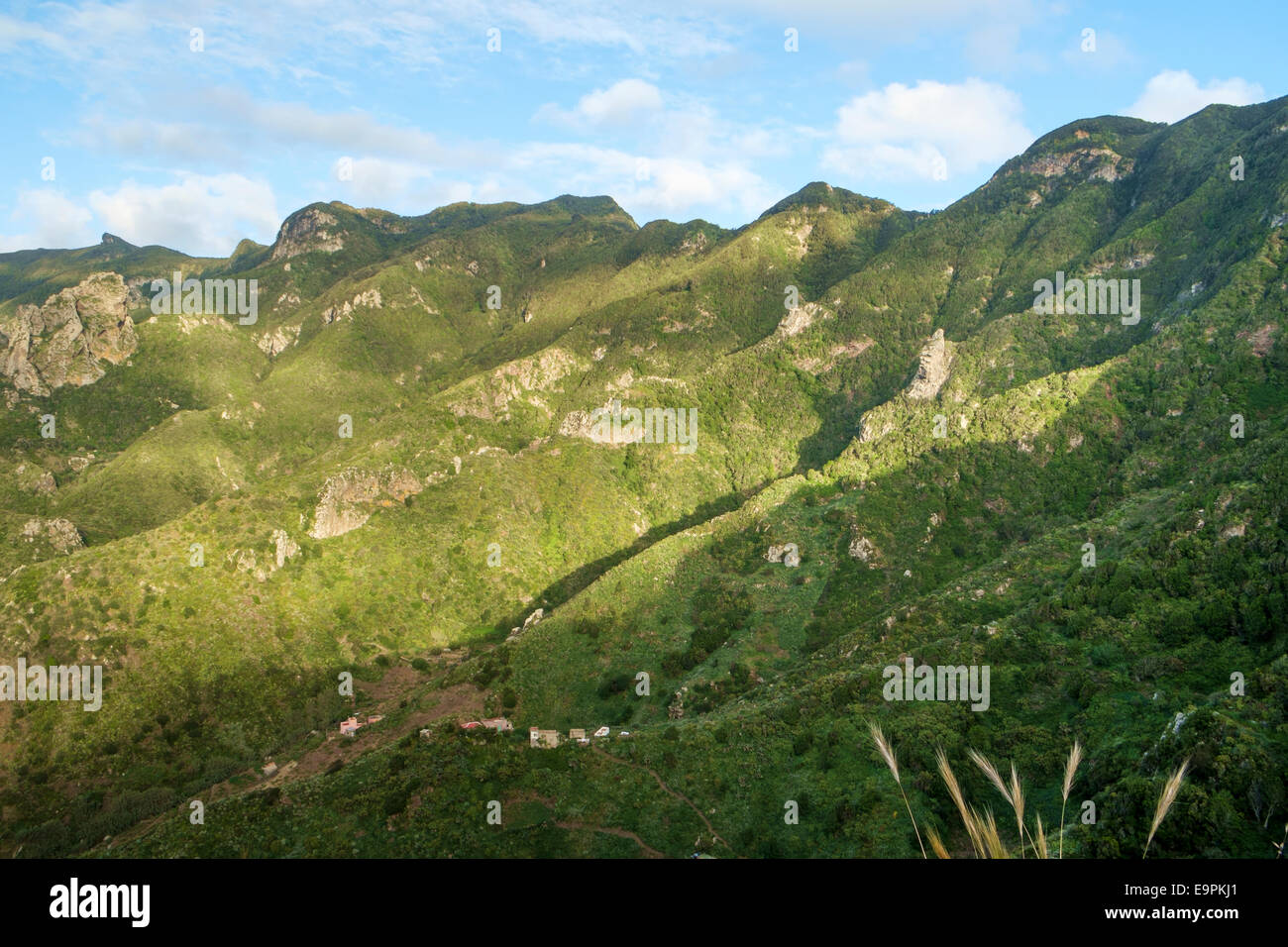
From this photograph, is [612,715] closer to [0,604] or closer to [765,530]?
[765,530]

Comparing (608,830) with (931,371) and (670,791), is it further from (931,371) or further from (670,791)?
(931,371)

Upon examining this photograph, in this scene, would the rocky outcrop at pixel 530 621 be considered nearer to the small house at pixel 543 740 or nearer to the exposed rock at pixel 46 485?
the small house at pixel 543 740

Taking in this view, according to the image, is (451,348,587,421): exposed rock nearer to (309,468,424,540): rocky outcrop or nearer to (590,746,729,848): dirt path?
(309,468,424,540): rocky outcrop

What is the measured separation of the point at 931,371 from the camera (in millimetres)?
135875

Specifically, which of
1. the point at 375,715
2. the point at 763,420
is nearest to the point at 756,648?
the point at 375,715

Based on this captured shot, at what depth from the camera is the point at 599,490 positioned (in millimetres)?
147000

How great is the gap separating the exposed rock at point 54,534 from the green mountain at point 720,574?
73cm

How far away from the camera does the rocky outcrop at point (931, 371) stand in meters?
135

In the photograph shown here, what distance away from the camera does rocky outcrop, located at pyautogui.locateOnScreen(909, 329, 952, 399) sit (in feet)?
443

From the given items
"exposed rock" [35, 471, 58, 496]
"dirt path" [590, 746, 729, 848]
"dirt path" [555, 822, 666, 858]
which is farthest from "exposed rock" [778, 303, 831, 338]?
"exposed rock" [35, 471, 58, 496]

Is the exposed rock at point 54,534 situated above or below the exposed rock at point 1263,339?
below

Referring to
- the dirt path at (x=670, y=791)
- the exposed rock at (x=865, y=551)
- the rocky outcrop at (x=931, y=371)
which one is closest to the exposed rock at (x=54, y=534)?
the dirt path at (x=670, y=791)

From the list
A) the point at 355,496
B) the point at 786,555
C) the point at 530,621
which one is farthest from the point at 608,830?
the point at 355,496

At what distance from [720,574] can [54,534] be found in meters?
133
